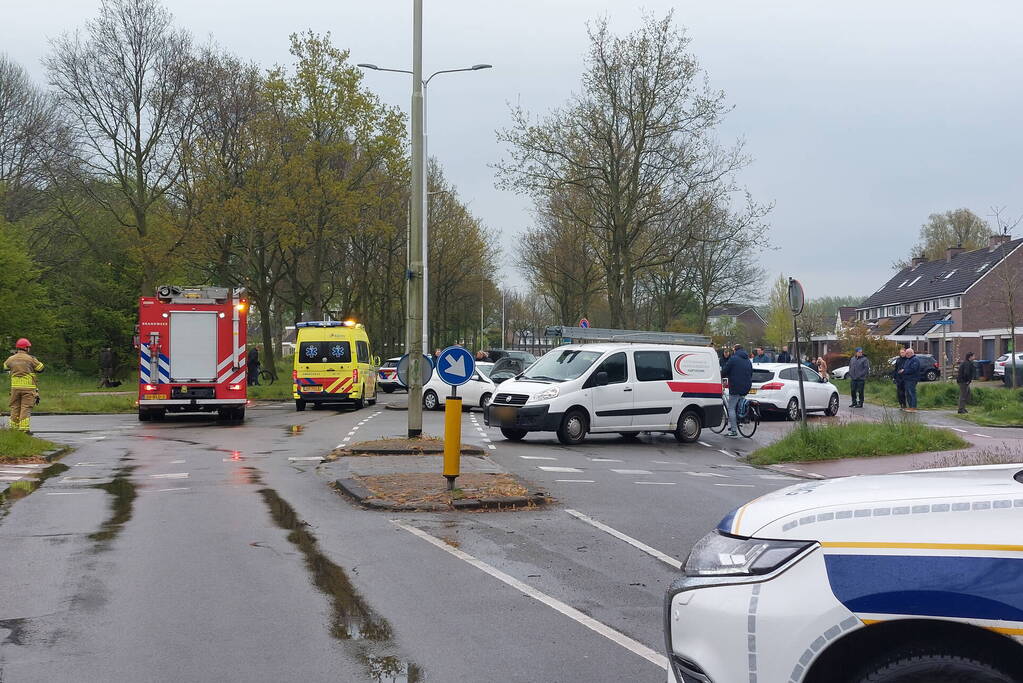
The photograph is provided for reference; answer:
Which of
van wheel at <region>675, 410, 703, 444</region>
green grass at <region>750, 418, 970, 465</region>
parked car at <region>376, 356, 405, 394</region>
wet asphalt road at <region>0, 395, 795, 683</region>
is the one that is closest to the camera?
wet asphalt road at <region>0, 395, 795, 683</region>

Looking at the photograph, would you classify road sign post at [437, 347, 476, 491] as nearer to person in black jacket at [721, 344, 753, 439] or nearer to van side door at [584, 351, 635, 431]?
van side door at [584, 351, 635, 431]

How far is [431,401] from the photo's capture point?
31.0 m

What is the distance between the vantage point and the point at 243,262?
42000 millimetres

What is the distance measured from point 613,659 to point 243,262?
38.6 m

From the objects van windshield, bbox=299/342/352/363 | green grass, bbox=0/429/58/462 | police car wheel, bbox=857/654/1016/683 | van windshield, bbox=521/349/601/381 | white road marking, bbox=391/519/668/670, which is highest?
van windshield, bbox=299/342/352/363

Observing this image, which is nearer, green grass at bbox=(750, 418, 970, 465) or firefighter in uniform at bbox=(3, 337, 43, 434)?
green grass at bbox=(750, 418, 970, 465)

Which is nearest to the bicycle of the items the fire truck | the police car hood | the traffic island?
the traffic island

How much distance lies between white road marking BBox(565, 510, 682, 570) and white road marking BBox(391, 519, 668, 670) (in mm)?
1042

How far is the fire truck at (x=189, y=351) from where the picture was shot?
80.2 feet

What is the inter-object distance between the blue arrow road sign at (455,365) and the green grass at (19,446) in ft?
23.7

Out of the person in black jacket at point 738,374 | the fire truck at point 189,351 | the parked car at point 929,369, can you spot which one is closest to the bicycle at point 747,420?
the person in black jacket at point 738,374

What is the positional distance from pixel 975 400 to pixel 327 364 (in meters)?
18.8

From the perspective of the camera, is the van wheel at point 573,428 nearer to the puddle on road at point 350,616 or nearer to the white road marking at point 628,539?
the white road marking at point 628,539

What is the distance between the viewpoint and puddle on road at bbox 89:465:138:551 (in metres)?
8.88
